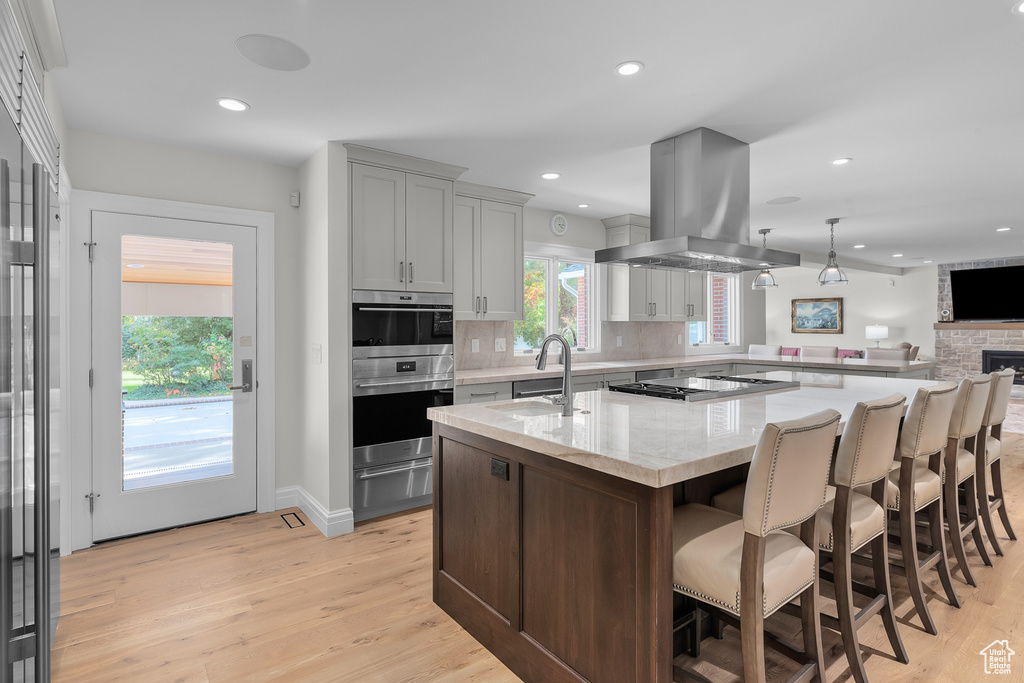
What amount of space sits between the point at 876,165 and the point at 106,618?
16.9 ft

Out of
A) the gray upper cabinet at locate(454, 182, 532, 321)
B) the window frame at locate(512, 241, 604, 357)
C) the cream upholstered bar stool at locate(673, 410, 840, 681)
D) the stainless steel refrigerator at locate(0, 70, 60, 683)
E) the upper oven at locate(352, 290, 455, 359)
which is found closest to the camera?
the stainless steel refrigerator at locate(0, 70, 60, 683)

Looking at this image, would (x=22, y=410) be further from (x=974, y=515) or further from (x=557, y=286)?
(x=557, y=286)

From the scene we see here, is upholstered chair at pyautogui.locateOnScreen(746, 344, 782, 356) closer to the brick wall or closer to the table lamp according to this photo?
the table lamp

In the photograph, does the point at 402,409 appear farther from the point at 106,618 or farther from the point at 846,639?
the point at 846,639

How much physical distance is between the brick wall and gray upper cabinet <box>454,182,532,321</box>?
9497 mm

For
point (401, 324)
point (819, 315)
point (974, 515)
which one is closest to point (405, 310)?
point (401, 324)

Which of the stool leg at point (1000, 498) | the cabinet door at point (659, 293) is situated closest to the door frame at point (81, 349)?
the cabinet door at point (659, 293)

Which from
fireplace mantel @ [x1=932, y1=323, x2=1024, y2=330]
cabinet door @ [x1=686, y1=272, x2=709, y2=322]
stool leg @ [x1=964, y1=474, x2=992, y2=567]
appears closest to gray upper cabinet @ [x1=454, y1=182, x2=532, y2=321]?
cabinet door @ [x1=686, y1=272, x2=709, y2=322]

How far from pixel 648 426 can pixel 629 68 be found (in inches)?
61.0

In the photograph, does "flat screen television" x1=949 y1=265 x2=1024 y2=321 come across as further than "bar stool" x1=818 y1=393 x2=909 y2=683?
Yes

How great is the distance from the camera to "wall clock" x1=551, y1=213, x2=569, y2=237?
5.29 meters

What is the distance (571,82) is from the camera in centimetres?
253

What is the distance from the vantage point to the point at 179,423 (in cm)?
340

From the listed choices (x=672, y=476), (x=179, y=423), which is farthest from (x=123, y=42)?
(x=672, y=476)
